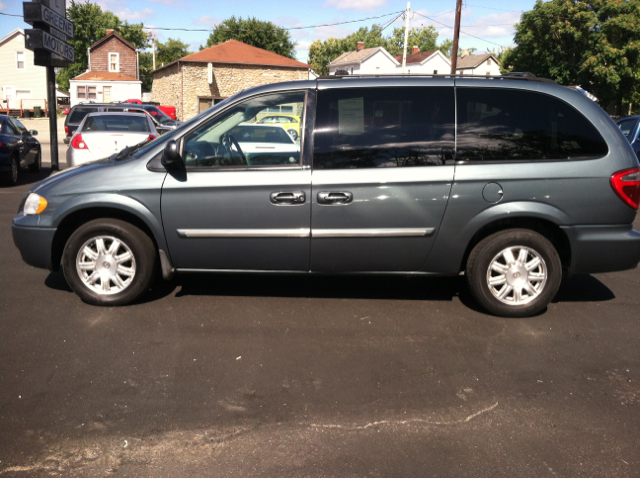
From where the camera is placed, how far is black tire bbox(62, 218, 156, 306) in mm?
5113

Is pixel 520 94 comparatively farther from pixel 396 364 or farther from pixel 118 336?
pixel 118 336

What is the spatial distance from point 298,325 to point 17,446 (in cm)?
229

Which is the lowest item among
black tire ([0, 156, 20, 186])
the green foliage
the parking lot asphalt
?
the parking lot asphalt

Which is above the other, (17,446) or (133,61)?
(133,61)

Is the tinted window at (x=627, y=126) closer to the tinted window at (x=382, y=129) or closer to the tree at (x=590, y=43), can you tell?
the tinted window at (x=382, y=129)

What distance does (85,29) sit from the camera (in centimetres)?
7175

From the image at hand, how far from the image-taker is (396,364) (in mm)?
4234

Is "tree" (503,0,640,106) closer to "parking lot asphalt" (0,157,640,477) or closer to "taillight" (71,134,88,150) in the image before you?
"taillight" (71,134,88,150)

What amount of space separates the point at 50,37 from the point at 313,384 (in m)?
14.1

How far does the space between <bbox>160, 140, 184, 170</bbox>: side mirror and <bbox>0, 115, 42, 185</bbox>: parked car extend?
903 cm

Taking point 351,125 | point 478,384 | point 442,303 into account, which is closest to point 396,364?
point 478,384

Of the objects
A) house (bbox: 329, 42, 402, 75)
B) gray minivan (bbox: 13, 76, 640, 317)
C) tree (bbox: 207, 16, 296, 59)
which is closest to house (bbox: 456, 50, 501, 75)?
house (bbox: 329, 42, 402, 75)

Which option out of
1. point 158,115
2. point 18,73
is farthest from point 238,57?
point 18,73

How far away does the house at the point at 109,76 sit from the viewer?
54.9 m
